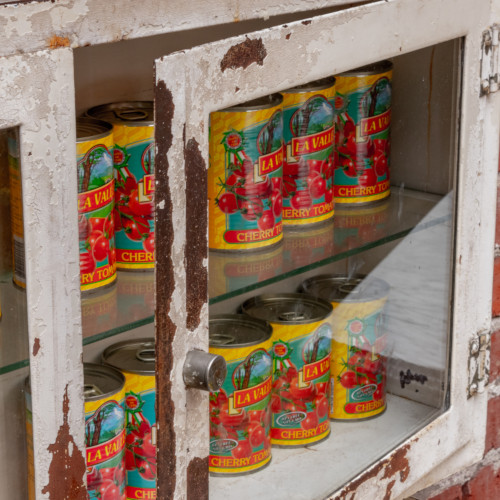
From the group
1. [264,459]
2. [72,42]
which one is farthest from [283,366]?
[72,42]

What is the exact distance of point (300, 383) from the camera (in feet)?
3.48

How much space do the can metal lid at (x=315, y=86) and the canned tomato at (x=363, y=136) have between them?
0.12ft

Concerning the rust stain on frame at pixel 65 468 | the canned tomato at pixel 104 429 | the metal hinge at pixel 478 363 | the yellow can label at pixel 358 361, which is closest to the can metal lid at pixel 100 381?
the canned tomato at pixel 104 429

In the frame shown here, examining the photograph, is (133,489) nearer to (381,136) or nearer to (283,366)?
(283,366)

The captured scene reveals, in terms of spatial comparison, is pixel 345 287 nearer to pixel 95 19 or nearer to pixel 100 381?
pixel 100 381

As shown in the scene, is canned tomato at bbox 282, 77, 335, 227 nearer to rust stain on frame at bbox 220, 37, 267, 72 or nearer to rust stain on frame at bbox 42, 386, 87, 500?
rust stain on frame at bbox 220, 37, 267, 72

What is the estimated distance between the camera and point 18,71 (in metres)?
0.62

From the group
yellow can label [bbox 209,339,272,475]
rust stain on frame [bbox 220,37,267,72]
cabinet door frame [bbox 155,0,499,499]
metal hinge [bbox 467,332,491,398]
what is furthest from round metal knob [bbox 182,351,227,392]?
metal hinge [bbox 467,332,491,398]

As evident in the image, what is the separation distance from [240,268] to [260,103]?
0.16 m

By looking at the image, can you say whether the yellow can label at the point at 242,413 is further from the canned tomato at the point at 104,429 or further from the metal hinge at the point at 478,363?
the metal hinge at the point at 478,363

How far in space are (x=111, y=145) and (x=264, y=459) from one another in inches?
15.4

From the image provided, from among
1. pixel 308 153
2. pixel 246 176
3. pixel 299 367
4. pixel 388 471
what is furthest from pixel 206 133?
pixel 388 471

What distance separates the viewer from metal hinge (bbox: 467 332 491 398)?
1.14 meters

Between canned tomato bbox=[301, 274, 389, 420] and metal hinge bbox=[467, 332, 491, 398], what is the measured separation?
103mm
